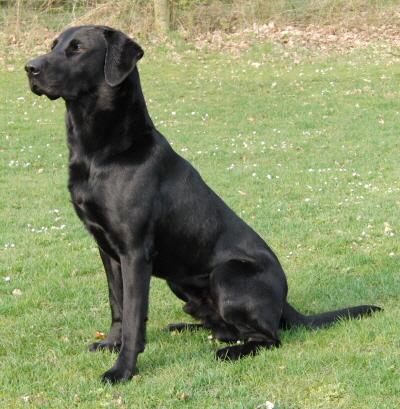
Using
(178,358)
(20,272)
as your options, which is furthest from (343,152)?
(178,358)

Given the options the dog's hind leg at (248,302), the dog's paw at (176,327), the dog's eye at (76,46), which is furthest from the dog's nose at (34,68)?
the dog's paw at (176,327)

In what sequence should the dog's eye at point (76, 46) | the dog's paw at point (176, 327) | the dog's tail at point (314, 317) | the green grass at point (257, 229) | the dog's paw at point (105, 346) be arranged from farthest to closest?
1. the dog's paw at point (176, 327)
2. the dog's tail at point (314, 317)
3. the dog's paw at point (105, 346)
4. the dog's eye at point (76, 46)
5. the green grass at point (257, 229)

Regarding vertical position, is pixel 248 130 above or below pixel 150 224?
below

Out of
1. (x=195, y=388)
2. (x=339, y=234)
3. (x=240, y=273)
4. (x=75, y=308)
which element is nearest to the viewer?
(x=195, y=388)

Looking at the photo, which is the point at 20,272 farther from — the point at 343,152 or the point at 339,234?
the point at 343,152

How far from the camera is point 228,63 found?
16.4m

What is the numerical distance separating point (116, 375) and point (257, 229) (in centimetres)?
335

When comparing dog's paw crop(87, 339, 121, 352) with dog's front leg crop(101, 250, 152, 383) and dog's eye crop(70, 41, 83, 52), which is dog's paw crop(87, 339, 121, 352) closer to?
dog's front leg crop(101, 250, 152, 383)

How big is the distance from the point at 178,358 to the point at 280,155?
259 inches

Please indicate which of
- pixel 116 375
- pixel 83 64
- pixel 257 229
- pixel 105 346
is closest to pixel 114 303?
pixel 105 346

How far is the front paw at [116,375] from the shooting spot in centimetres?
348

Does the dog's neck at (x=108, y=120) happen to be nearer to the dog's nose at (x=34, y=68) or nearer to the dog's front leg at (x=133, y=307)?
the dog's nose at (x=34, y=68)

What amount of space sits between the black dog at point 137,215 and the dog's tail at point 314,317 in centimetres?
2

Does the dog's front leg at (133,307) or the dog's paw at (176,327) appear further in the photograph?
the dog's paw at (176,327)
